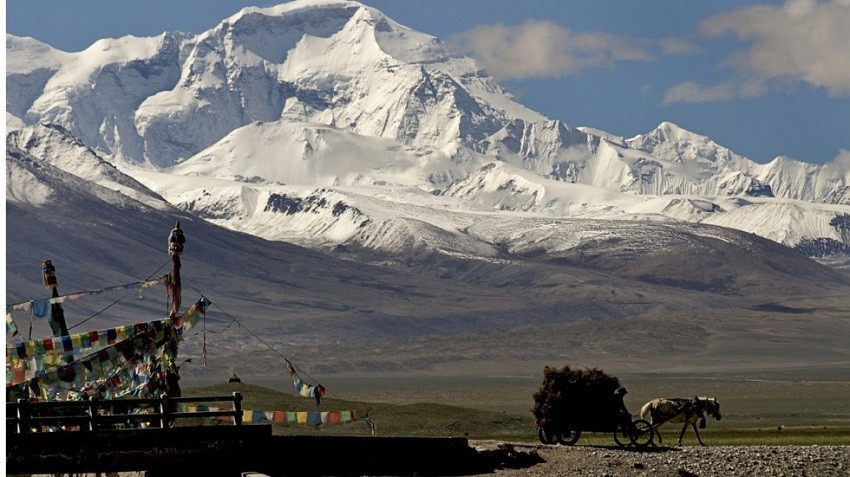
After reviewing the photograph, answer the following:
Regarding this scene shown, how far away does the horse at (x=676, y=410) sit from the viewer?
54.4 m

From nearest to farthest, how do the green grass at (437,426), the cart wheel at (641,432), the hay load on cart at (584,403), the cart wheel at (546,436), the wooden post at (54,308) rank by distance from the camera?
the wooden post at (54,308)
the hay load on cart at (584,403)
the cart wheel at (641,432)
the cart wheel at (546,436)
the green grass at (437,426)

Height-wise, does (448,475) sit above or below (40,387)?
below

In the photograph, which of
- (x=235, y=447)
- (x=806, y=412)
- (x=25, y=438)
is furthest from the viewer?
(x=806, y=412)

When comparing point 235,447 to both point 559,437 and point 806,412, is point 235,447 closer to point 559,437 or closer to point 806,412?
point 559,437

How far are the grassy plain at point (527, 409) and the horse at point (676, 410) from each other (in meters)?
2.67

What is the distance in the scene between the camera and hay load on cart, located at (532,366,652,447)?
52.5 m

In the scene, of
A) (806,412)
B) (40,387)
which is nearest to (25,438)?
(40,387)

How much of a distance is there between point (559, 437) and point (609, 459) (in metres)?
5.95

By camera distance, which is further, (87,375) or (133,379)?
(133,379)

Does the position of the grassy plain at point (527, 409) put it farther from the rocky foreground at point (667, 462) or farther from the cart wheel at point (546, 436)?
the rocky foreground at point (667, 462)

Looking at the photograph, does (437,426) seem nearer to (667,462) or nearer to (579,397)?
(579,397)

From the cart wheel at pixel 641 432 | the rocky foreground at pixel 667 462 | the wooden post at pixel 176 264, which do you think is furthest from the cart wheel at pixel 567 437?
the wooden post at pixel 176 264

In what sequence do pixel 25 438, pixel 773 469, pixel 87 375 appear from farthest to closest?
pixel 773 469, pixel 87 375, pixel 25 438

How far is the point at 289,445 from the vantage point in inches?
1768
